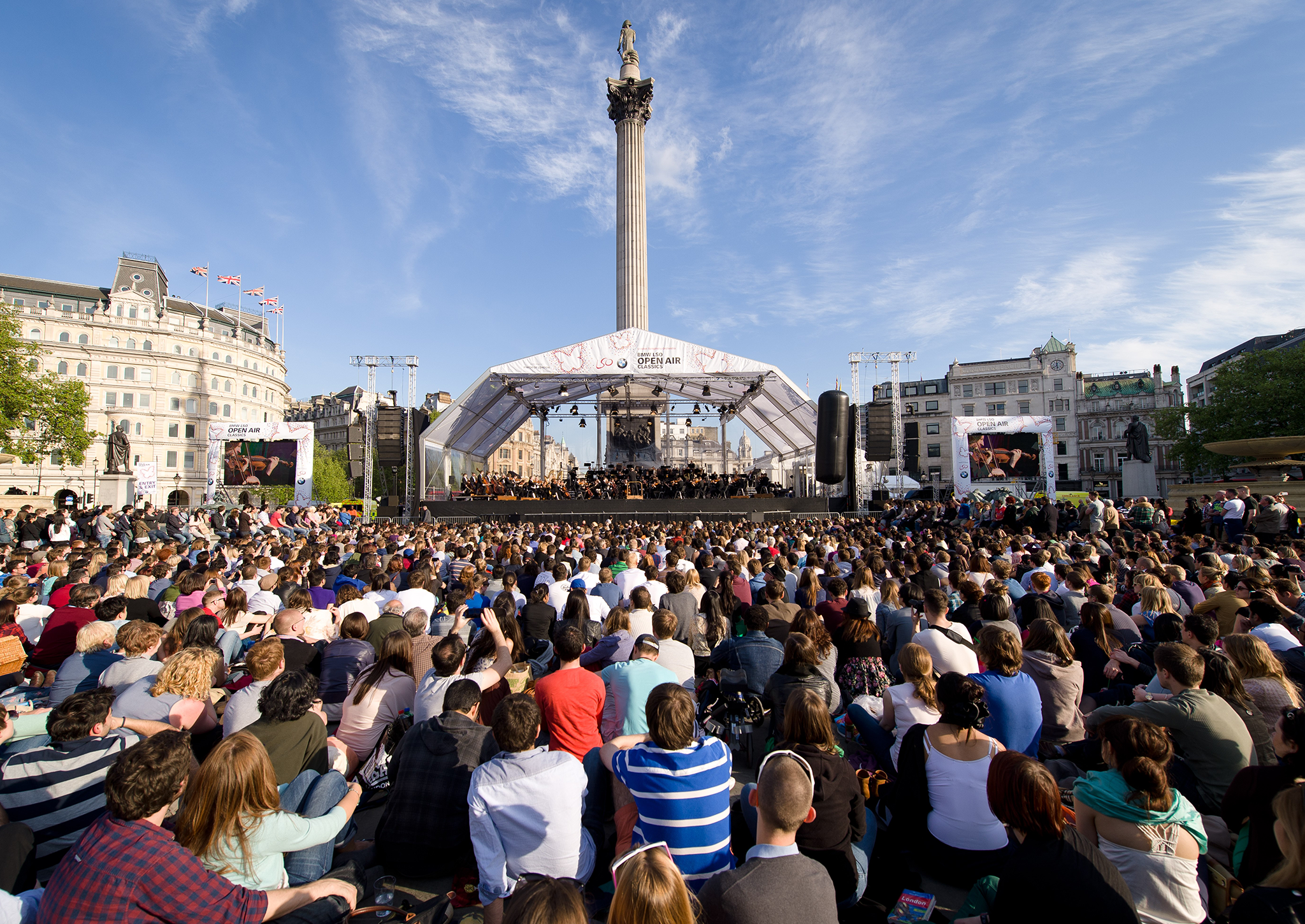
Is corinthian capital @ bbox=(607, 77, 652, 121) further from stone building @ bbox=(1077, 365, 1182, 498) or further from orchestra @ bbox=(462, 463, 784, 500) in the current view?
stone building @ bbox=(1077, 365, 1182, 498)

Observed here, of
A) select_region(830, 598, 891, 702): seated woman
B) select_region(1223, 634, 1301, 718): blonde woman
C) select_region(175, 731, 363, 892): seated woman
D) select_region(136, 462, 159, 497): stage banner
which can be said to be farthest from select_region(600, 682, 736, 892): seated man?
select_region(136, 462, 159, 497): stage banner

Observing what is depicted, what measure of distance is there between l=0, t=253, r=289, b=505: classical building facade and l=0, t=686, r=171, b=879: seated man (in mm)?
57069

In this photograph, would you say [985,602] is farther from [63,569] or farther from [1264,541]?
[1264,541]

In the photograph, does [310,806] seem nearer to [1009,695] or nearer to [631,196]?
[1009,695]

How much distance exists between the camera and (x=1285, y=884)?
182 centimetres

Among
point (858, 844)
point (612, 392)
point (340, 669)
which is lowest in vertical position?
point (858, 844)

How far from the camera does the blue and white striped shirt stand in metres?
2.56

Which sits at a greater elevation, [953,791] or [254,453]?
[254,453]

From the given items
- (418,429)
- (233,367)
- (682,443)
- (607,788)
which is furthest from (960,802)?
(682,443)

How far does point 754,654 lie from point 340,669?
2989 mm

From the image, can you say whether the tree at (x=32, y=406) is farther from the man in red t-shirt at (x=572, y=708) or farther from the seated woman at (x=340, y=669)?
the man in red t-shirt at (x=572, y=708)

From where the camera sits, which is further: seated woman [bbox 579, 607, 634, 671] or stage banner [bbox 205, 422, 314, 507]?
stage banner [bbox 205, 422, 314, 507]

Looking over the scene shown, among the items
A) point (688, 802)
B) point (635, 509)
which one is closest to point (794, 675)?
point (688, 802)

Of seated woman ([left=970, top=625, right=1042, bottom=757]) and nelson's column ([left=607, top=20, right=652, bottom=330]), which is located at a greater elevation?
nelson's column ([left=607, top=20, right=652, bottom=330])
